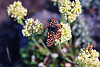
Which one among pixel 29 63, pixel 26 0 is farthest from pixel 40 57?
pixel 26 0

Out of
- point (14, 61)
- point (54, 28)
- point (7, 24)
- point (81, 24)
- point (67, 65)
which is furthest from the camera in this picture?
point (7, 24)

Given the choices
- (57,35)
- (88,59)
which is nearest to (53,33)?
(57,35)

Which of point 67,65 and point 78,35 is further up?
point 78,35

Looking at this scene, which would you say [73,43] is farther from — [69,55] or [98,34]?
[98,34]

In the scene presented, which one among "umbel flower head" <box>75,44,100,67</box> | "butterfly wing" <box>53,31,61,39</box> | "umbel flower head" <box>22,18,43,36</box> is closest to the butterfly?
"butterfly wing" <box>53,31,61,39</box>

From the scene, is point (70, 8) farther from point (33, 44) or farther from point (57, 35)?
point (33, 44)

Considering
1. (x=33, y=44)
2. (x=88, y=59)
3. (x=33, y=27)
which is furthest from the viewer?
(x=33, y=44)

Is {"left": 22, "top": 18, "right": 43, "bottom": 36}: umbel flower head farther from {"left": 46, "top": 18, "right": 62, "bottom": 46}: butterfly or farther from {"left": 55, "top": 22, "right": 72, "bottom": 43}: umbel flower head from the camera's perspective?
{"left": 55, "top": 22, "right": 72, "bottom": 43}: umbel flower head

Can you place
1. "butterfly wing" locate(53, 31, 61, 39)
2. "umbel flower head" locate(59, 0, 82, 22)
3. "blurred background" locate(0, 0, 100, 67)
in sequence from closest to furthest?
"butterfly wing" locate(53, 31, 61, 39), "umbel flower head" locate(59, 0, 82, 22), "blurred background" locate(0, 0, 100, 67)

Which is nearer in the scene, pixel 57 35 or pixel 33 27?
pixel 57 35
